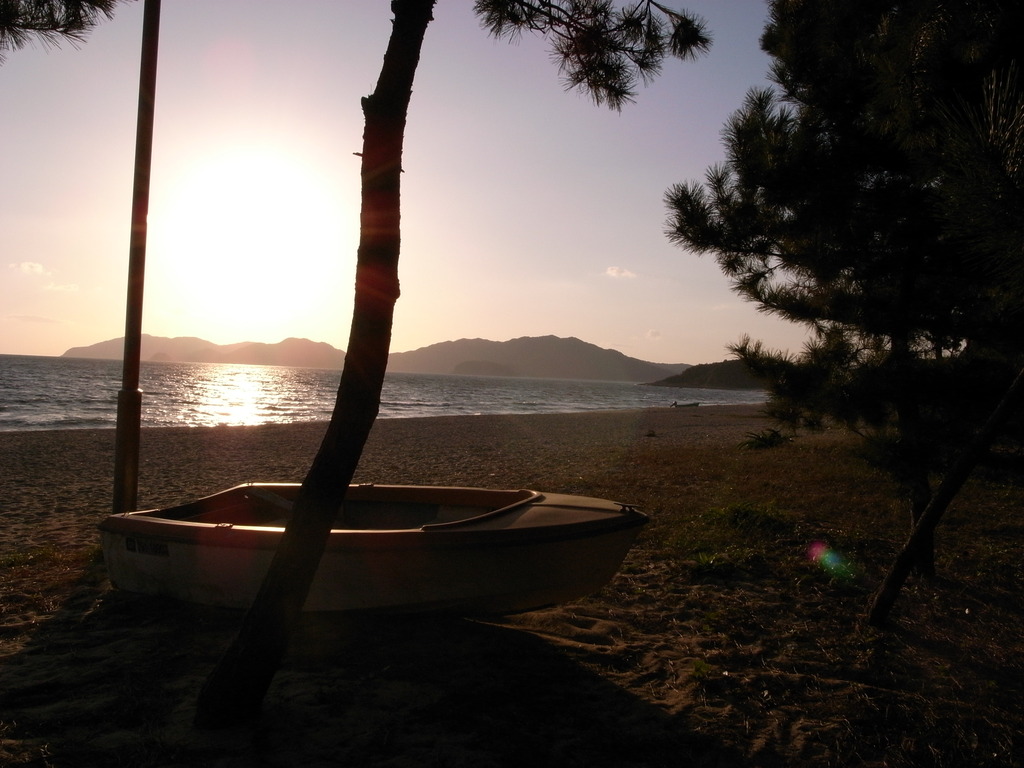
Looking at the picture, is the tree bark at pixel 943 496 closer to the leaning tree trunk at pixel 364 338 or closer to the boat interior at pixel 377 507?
the boat interior at pixel 377 507

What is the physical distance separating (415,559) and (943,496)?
10.7 feet

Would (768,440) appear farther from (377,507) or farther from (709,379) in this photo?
(709,379)

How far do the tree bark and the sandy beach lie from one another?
20 centimetres

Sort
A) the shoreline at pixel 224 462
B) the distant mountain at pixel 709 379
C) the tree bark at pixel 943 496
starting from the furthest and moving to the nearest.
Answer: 1. the distant mountain at pixel 709 379
2. the shoreline at pixel 224 462
3. the tree bark at pixel 943 496

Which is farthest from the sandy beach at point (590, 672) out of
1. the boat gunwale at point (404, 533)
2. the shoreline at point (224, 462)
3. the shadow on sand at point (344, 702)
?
the shoreline at point (224, 462)

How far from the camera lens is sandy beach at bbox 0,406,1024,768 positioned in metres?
3.06

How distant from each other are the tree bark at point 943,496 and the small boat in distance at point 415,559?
1716 mm

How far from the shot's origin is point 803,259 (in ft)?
19.6

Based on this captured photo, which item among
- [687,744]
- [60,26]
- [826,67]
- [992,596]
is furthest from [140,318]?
[992,596]

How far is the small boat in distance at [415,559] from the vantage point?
4.22 meters

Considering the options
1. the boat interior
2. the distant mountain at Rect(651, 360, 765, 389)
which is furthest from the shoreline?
the distant mountain at Rect(651, 360, 765, 389)

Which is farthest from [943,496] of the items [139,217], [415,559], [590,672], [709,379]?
[709,379]

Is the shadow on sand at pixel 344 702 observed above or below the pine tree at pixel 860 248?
below

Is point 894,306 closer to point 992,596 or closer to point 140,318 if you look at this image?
point 992,596
